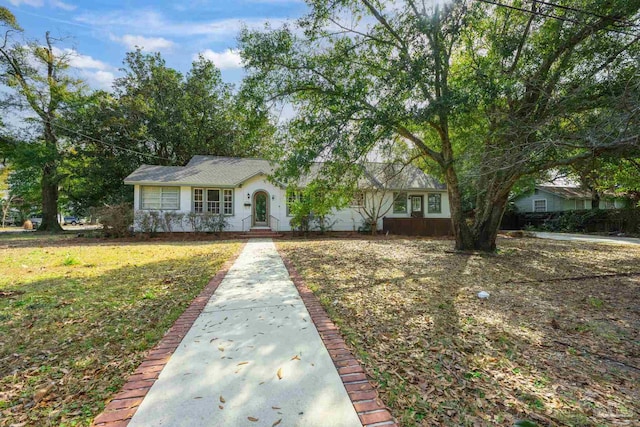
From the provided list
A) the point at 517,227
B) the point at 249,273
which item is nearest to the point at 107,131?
the point at 249,273

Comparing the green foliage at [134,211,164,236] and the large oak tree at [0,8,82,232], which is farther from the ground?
the large oak tree at [0,8,82,232]

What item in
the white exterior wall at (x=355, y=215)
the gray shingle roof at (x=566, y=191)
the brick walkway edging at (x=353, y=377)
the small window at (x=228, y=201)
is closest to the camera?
the brick walkway edging at (x=353, y=377)

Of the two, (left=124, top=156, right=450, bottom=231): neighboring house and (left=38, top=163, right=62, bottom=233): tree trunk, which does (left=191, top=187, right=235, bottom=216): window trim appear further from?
(left=38, top=163, right=62, bottom=233): tree trunk

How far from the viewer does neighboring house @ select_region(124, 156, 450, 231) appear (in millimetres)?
16422

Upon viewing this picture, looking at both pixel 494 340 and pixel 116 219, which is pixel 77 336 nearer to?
pixel 494 340

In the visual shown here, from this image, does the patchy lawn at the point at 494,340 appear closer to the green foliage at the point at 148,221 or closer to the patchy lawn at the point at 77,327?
the patchy lawn at the point at 77,327

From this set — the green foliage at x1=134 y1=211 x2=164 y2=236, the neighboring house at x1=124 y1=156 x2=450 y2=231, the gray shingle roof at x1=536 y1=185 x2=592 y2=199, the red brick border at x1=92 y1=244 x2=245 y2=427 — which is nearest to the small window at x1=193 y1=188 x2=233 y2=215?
the neighboring house at x1=124 y1=156 x2=450 y2=231

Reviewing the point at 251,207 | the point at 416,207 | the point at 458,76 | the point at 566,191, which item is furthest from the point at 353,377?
the point at 566,191

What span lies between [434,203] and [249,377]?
1875 cm

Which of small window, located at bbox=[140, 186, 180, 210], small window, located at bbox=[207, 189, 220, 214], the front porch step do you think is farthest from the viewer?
small window, located at bbox=[207, 189, 220, 214]

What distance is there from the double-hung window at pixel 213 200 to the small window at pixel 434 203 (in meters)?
12.2

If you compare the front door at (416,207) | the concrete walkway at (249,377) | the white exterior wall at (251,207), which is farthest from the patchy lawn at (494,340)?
the front door at (416,207)

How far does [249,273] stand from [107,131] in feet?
71.6

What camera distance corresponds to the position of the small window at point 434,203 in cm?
1944
